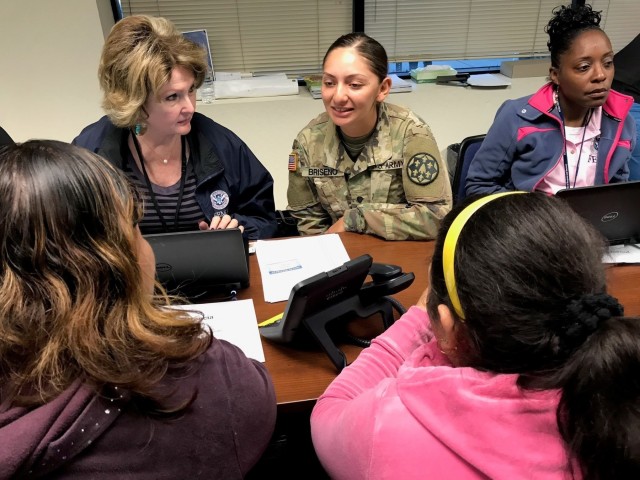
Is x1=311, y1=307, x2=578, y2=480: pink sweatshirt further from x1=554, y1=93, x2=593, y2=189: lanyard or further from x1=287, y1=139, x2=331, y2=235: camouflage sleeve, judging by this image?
x1=554, y1=93, x2=593, y2=189: lanyard

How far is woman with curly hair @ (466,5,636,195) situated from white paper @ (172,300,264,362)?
42.2 inches

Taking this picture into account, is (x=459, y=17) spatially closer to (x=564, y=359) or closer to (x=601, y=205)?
(x=601, y=205)

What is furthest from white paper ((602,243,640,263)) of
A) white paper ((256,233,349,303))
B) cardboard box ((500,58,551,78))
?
cardboard box ((500,58,551,78))

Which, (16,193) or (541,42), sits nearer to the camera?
(16,193)

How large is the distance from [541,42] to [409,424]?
3218 mm

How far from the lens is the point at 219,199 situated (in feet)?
5.86

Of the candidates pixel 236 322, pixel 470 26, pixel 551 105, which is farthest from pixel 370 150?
pixel 470 26

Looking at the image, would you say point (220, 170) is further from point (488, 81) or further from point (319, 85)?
point (488, 81)

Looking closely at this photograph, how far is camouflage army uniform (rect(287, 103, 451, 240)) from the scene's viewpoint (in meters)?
1.76

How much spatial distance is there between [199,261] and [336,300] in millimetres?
381

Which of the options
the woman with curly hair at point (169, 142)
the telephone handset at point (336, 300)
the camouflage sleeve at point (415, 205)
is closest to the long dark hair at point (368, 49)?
the camouflage sleeve at point (415, 205)

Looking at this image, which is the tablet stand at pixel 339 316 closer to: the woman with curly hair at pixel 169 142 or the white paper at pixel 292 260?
the white paper at pixel 292 260

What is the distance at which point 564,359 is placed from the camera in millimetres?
663

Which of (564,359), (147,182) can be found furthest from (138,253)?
(147,182)
